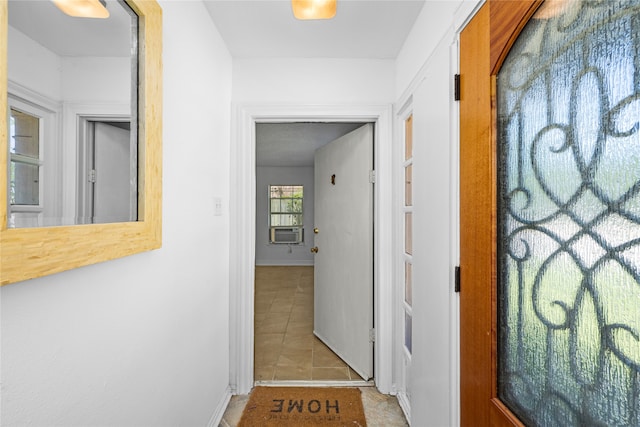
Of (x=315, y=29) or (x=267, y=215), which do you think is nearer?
(x=315, y=29)

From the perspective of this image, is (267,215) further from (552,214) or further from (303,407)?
(552,214)

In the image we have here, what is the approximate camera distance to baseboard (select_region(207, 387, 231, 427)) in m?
1.81

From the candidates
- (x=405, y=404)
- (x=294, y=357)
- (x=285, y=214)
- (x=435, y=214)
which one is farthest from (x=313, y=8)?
(x=285, y=214)

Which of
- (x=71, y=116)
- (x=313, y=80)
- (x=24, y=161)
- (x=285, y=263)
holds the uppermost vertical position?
(x=313, y=80)

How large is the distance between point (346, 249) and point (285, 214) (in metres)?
4.56

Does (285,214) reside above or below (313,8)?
below

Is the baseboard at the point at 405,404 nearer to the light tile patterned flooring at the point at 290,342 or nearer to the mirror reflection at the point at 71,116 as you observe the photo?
the light tile patterned flooring at the point at 290,342

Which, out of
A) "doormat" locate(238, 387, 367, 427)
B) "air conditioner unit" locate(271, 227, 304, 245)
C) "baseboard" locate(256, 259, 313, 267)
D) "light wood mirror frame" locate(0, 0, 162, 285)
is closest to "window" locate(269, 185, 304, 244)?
"air conditioner unit" locate(271, 227, 304, 245)

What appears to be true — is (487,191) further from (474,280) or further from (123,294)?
(123,294)

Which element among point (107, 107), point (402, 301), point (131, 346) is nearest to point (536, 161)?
point (107, 107)

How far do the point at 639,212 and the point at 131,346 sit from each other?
134cm

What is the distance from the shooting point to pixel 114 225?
2.89 feet

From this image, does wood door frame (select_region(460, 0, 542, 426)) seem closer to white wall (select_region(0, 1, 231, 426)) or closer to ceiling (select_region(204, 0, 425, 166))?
ceiling (select_region(204, 0, 425, 166))

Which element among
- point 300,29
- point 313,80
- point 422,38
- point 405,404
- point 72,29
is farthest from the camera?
point 313,80
